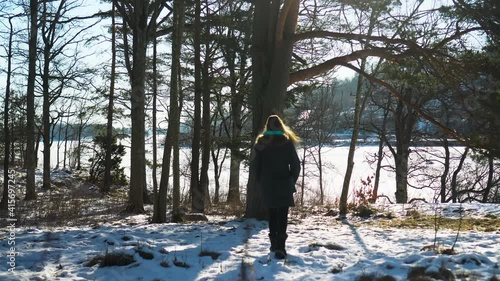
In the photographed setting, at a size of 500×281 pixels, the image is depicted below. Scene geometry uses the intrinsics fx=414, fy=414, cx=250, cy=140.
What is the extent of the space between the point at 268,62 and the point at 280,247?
439 cm

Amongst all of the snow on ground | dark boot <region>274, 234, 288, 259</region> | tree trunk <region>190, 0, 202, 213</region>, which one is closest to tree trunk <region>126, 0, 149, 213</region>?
tree trunk <region>190, 0, 202, 213</region>

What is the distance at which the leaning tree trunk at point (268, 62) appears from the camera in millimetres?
8141

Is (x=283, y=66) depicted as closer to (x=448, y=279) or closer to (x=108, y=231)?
(x=108, y=231)

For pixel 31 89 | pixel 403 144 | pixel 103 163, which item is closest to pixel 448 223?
pixel 403 144

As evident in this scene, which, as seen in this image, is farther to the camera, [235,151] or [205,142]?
[235,151]

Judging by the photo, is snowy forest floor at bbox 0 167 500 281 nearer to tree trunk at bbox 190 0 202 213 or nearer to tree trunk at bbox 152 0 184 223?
tree trunk at bbox 152 0 184 223

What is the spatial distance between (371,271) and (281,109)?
4359 millimetres

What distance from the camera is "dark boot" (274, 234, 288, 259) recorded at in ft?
16.5

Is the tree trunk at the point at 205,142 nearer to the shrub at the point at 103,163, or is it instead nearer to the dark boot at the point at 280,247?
the dark boot at the point at 280,247

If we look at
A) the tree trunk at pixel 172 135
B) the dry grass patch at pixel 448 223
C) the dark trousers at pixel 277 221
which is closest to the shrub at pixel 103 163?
the tree trunk at pixel 172 135

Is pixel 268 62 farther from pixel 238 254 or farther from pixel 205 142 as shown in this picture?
pixel 205 142

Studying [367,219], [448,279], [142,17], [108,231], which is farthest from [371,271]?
[142,17]

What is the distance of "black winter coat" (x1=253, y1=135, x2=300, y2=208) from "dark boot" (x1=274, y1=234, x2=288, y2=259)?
0.40m

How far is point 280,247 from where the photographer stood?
5152 millimetres
